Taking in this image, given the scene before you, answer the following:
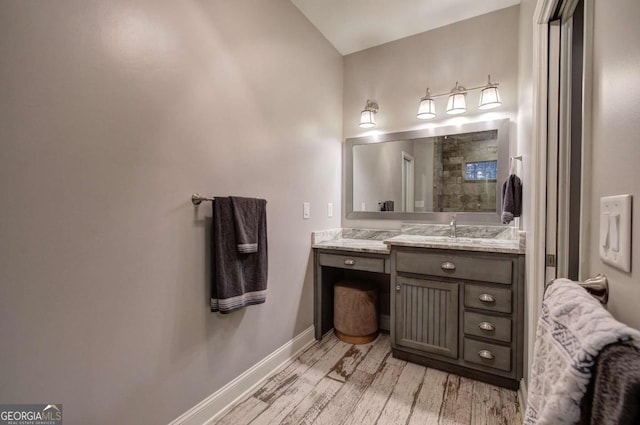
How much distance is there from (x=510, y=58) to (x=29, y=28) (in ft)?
8.74

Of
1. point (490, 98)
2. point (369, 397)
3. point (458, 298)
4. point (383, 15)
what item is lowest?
point (369, 397)

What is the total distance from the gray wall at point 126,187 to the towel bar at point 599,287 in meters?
1.45

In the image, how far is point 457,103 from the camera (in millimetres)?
2170

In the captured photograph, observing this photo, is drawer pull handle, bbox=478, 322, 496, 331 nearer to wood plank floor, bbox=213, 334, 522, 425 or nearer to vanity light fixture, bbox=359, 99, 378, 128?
wood plank floor, bbox=213, 334, 522, 425

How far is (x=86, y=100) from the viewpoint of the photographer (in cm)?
103

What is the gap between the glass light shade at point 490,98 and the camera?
2035 millimetres

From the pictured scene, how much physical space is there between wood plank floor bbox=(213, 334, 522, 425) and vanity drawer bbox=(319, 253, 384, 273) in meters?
0.67

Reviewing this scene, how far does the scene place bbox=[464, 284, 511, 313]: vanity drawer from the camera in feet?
5.59

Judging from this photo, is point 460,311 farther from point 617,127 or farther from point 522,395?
point 617,127

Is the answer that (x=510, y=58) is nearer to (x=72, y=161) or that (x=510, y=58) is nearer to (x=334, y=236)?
(x=334, y=236)

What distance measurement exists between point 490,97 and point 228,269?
83.7 inches

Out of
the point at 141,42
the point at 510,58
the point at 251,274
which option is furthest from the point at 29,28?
the point at 510,58

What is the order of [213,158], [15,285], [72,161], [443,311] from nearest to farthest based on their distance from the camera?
[15,285] < [72,161] < [213,158] < [443,311]

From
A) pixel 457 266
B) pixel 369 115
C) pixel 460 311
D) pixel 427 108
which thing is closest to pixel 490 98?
pixel 427 108
